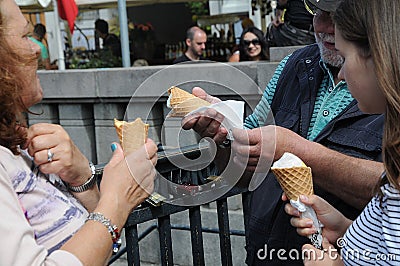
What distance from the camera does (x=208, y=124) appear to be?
8.82 feet

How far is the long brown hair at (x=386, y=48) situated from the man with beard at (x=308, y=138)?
478 millimetres

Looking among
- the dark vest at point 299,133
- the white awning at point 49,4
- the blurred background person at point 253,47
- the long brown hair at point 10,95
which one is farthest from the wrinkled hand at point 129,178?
the white awning at point 49,4

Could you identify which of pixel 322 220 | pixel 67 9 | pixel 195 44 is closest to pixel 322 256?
pixel 322 220

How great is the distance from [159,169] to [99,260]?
960 millimetres

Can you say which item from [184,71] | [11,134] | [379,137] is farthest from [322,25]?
[184,71]

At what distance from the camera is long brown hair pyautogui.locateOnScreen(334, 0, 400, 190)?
1.88 metres

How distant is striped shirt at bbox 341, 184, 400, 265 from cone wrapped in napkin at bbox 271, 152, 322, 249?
0.63 ft

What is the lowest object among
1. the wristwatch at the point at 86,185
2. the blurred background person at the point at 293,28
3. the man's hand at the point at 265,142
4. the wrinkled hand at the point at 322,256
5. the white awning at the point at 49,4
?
the wrinkled hand at the point at 322,256

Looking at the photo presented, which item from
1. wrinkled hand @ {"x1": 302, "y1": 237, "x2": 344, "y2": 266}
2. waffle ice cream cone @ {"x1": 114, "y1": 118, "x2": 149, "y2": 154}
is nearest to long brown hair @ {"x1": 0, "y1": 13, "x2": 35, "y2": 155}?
waffle ice cream cone @ {"x1": 114, "y1": 118, "x2": 149, "y2": 154}

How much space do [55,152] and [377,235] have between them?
1002 millimetres

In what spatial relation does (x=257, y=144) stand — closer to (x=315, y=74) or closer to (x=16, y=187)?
(x=315, y=74)

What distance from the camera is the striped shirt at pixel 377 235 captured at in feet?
6.16

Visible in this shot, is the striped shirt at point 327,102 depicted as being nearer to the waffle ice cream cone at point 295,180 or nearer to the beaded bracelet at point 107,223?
the waffle ice cream cone at point 295,180

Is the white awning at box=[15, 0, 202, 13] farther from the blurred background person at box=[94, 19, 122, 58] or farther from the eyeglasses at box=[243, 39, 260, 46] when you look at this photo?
the eyeglasses at box=[243, 39, 260, 46]
